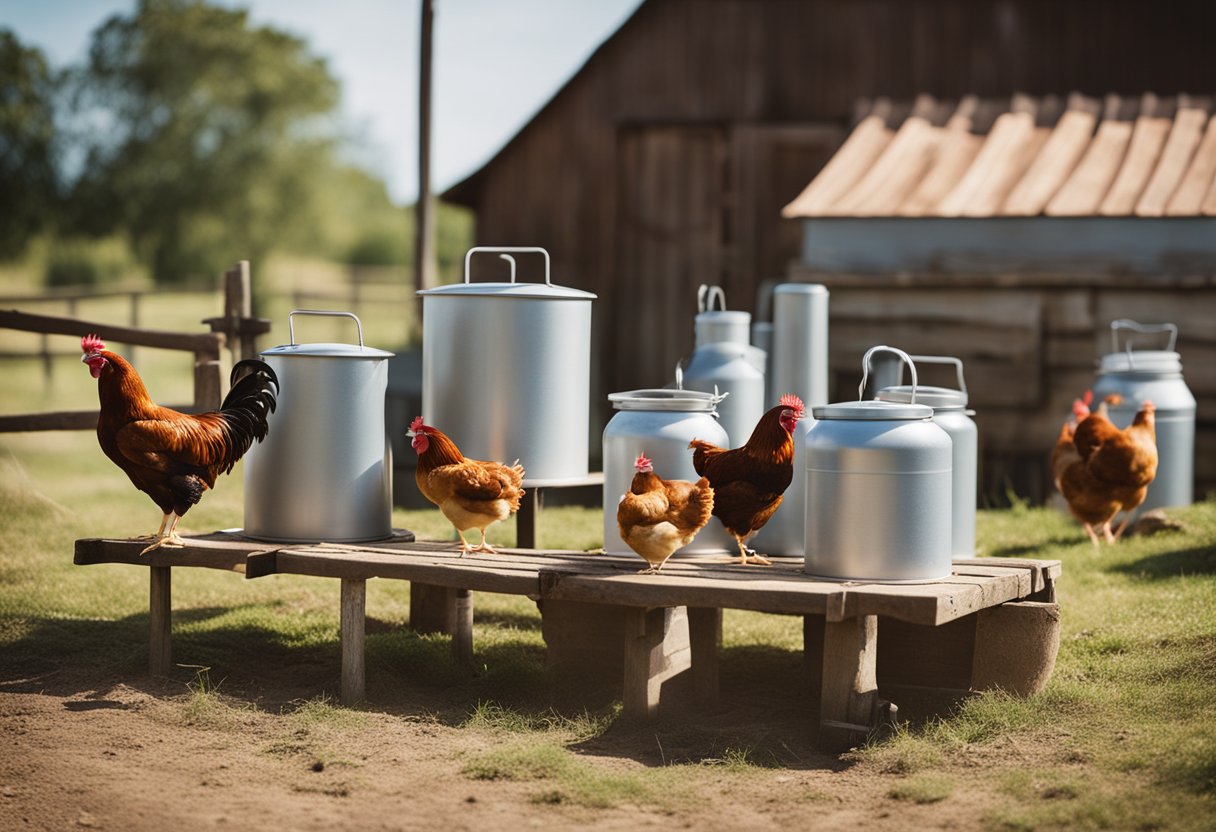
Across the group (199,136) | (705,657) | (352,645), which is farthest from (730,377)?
(199,136)

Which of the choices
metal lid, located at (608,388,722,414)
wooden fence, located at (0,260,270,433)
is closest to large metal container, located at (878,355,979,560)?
metal lid, located at (608,388,722,414)

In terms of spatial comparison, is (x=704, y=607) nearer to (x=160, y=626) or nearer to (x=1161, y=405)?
(x=160, y=626)

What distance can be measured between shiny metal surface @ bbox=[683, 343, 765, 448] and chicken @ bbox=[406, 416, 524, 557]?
100 centimetres

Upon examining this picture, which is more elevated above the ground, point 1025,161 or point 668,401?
point 1025,161

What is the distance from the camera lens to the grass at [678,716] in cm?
474

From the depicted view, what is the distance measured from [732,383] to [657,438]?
75 cm

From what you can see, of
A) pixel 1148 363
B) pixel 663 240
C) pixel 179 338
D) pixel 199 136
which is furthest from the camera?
pixel 199 136

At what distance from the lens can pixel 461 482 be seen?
19.1ft

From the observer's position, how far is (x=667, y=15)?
564 inches

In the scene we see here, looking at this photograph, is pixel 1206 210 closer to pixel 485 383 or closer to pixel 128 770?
pixel 485 383

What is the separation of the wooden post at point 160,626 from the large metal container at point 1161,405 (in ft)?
19.9

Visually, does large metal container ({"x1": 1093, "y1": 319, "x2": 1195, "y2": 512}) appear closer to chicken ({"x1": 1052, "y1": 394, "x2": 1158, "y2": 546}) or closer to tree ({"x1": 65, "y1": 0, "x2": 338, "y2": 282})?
chicken ({"x1": 1052, "y1": 394, "x2": 1158, "y2": 546})

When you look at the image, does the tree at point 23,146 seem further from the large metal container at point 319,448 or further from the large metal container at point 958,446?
the large metal container at point 958,446

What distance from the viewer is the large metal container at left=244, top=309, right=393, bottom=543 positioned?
6.07 meters
